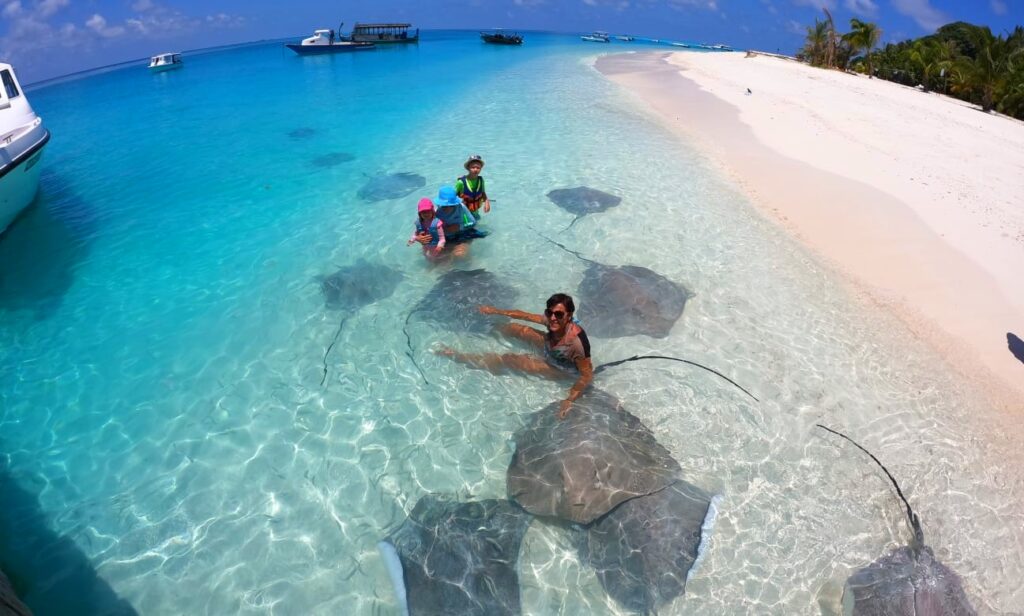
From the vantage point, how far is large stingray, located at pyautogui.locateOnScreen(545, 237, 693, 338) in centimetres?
744

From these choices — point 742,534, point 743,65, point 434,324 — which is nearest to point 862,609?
point 742,534

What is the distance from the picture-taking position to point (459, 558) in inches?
163

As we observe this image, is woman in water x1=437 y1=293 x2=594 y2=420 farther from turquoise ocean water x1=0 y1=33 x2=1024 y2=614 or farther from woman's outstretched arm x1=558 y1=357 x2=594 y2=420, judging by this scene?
turquoise ocean water x1=0 y1=33 x2=1024 y2=614

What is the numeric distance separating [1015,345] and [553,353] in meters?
7.38

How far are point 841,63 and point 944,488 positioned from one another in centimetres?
5910

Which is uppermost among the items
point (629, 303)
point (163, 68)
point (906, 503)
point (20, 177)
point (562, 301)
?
point (562, 301)

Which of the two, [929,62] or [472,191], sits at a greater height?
[929,62]

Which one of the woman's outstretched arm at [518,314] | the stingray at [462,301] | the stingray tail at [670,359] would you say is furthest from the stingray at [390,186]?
the stingray tail at [670,359]

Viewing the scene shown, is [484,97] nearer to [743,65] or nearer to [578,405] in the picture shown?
[578,405]

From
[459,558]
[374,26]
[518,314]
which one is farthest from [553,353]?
[374,26]

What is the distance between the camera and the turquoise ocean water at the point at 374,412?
466 cm

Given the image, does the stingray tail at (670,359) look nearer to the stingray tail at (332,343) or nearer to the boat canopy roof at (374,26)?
the stingray tail at (332,343)

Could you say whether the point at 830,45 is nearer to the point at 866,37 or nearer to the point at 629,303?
the point at 866,37

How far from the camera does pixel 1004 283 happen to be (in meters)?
8.57
